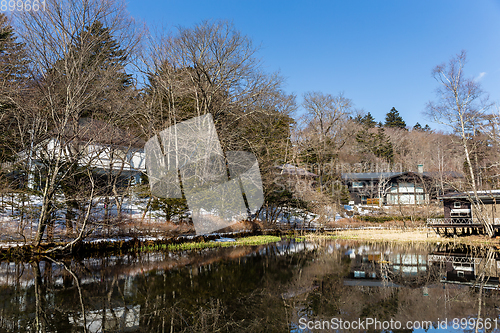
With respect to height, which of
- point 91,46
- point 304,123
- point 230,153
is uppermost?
point 304,123

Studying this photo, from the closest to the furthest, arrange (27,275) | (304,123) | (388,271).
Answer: (27,275), (388,271), (304,123)

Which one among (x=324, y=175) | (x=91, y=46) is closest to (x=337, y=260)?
(x=91, y=46)

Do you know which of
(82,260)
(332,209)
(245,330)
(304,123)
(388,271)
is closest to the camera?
(245,330)

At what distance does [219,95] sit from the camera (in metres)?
21.7

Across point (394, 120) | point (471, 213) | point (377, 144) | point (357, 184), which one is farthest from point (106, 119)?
point (394, 120)

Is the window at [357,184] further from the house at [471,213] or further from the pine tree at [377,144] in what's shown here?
the house at [471,213]

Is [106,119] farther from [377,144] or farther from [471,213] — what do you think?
[377,144]

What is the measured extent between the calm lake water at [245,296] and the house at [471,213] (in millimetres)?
9387

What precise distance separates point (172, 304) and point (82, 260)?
6926 mm

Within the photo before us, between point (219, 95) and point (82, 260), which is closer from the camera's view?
point (82, 260)

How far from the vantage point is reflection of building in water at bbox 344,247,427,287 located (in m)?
8.31

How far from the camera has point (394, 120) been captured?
2608 inches

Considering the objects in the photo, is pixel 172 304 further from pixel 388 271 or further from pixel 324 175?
pixel 324 175

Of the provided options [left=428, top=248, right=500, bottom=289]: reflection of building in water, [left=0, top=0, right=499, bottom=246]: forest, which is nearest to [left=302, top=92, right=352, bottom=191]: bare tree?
[left=0, top=0, right=499, bottom=246]: forest
